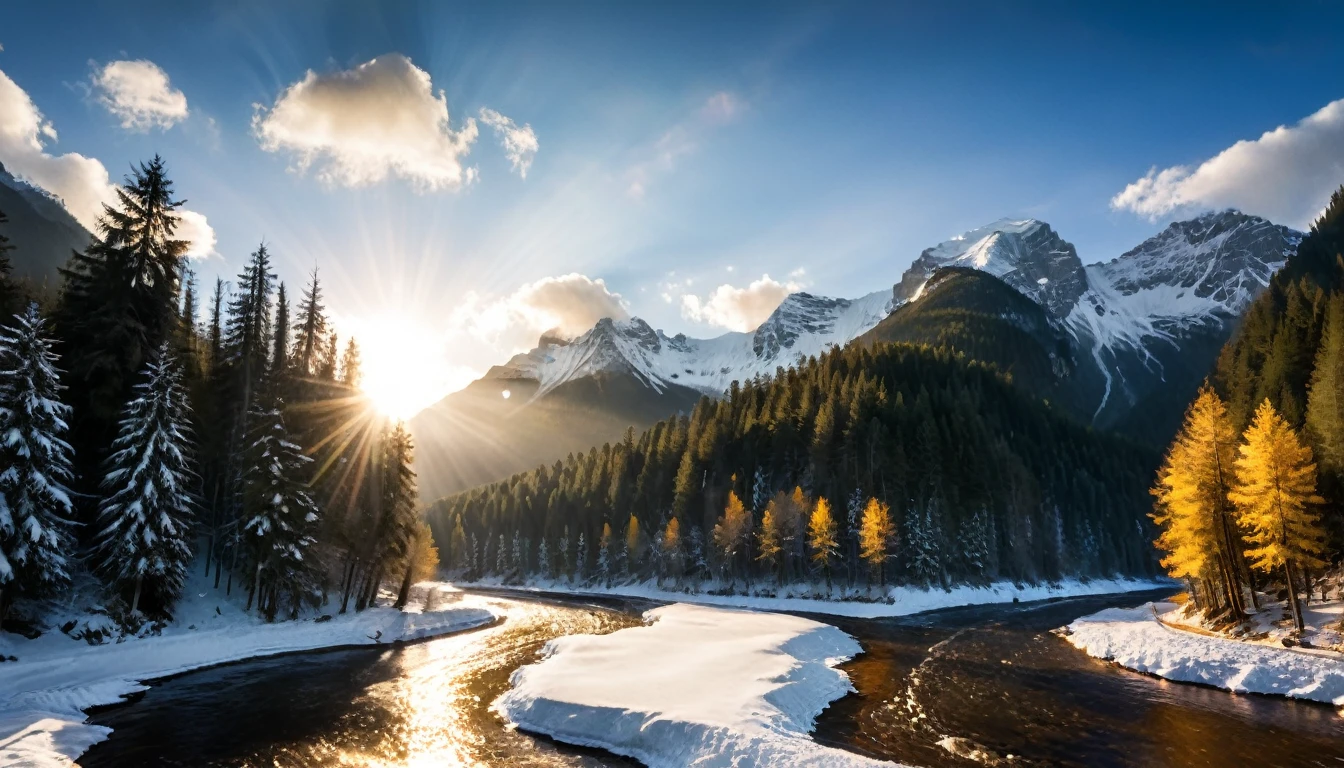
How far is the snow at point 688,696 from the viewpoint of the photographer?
→ 20.7m

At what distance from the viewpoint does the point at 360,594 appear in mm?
61188

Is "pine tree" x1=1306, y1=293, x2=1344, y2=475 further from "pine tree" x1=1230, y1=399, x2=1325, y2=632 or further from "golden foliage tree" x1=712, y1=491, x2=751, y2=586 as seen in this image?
"golden foliage tree" x1=712, y1=491, x2=751, y2=586

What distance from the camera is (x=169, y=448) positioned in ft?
136

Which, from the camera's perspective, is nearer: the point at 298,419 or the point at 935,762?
the point at 935,762

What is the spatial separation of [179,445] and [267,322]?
17.5m

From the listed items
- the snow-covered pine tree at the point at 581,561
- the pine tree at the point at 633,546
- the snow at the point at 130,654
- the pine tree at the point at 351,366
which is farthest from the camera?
the snow-covered pine tree at the point at 581,561

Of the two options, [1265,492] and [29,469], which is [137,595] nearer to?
[29,469]

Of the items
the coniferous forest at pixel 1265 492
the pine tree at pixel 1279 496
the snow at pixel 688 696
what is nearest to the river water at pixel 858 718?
the snow at pixel 688 696

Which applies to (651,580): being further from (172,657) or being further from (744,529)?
(172,657)

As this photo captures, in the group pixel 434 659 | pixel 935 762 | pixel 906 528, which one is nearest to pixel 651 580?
pixel 906 528

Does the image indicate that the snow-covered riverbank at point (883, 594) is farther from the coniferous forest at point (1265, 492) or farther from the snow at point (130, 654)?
the snow at point (130, 654)

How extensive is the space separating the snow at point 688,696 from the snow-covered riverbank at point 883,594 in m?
37.5

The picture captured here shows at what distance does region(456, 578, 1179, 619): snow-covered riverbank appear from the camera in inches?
3151

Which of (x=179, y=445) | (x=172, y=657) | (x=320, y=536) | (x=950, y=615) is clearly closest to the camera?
(x=172, y=657)
